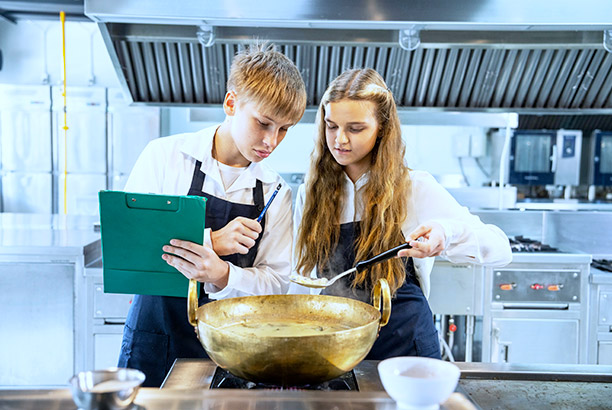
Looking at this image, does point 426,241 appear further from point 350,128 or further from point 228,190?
point 228,190

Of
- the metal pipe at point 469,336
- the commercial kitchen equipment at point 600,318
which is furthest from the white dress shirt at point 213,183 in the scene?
the commercial kitchen equipment at point 600,318

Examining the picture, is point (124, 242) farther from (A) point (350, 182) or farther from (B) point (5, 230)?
(B) point (5, 230)

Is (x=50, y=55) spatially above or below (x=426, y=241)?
above

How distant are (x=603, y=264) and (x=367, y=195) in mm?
2681

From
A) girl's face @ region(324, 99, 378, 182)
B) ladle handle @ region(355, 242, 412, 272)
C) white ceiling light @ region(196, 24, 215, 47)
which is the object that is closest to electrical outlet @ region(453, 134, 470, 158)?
white ceiling light @ region(196, 24, 215, 47)

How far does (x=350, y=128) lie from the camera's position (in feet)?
5.73

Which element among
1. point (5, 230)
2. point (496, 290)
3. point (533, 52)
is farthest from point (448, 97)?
point (5, 230)

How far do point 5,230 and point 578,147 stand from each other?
6.15 m

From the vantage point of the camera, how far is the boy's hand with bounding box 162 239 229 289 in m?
1.46

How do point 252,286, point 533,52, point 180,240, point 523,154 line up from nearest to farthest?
point 180,240
point 252,286
point 533,52
point 523,154

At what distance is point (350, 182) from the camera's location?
1943 mm

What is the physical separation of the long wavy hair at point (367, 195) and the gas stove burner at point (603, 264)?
246cm

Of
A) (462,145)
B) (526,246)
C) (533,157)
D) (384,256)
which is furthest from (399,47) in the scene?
(533,157)

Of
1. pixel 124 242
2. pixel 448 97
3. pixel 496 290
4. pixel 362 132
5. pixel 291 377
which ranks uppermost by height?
pixel 448 97
